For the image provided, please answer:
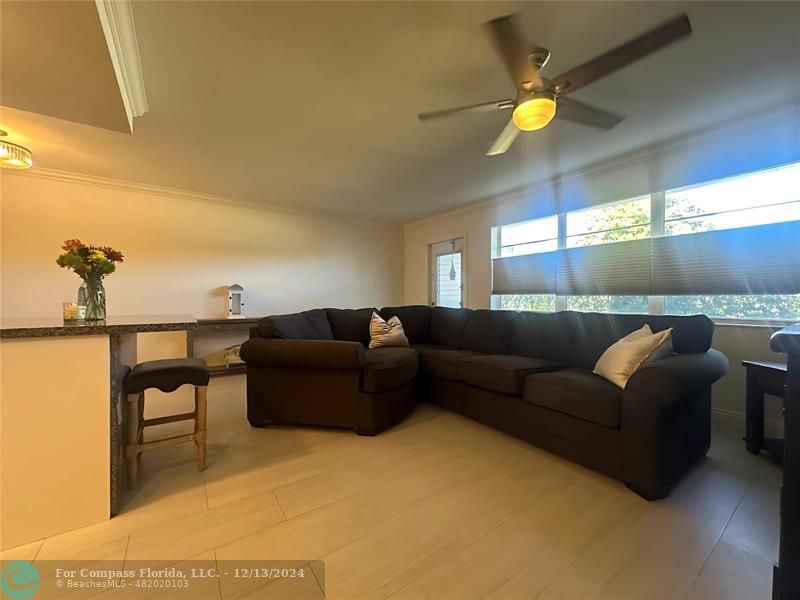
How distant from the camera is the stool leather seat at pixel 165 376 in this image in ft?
5.79

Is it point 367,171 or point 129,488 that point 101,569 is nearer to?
point 129,488

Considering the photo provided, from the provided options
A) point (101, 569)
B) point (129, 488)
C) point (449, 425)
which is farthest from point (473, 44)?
point (129, 488)

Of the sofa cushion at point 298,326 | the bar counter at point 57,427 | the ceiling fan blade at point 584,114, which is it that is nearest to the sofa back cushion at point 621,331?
the ceiling fan blade at point 584,114

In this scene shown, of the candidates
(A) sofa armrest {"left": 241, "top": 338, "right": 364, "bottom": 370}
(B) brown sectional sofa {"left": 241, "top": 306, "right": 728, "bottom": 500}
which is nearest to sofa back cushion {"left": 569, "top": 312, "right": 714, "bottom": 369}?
(B) brown sectional sofa {"left": 241, "top": 306, "right": 728, "bottom": 500}

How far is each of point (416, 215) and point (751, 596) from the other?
5.16 meters

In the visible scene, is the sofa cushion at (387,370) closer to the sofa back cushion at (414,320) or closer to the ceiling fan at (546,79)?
the sofa back cushion at (414,320)

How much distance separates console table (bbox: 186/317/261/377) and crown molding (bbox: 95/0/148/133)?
2.65 metres

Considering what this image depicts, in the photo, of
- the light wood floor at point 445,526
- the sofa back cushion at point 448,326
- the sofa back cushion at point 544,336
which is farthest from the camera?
the sofa back cushion at point 448,326

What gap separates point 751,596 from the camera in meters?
1.15

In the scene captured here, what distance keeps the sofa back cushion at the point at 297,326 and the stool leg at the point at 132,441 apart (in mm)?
984

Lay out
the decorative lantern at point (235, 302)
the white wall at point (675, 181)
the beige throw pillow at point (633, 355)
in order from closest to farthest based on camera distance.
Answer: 1. the beige throw pillow at point (633, 355)
2. the white wall at point (675, 181)
3. the decorative lantern at point (235, 302)

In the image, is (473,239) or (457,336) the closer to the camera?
(457,336)

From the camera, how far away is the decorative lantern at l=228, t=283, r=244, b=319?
4531 millimetres

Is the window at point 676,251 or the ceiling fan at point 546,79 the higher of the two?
the ceiling fan at point 546,79
